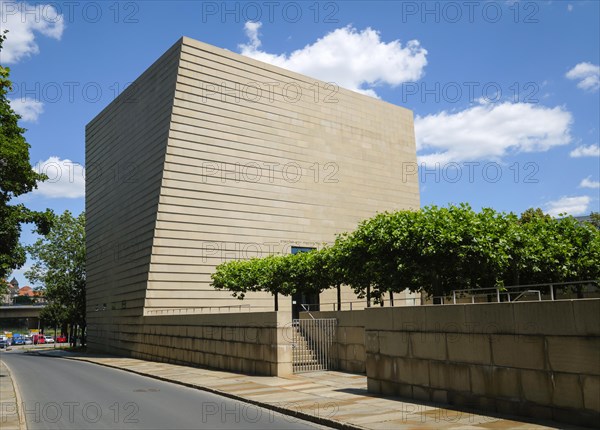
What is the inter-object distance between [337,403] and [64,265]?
191 feet

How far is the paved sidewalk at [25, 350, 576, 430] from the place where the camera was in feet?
36.6

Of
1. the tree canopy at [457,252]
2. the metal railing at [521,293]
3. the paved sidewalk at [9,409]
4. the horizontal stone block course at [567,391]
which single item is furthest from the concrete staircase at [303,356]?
the horizontal stone block course at [567,391]

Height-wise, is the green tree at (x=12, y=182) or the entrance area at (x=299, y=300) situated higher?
the green tree at (x=12, y=182)

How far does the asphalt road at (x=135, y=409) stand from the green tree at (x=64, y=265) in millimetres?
46459

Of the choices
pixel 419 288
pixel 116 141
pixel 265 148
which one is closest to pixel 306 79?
pixel 265 148

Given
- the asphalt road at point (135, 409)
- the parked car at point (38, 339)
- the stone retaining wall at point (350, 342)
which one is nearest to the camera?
the asphalt road at point (135, 409)

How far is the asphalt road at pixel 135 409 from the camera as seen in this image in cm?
1211

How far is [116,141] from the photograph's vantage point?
51.6 meters

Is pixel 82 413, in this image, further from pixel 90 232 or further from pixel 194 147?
pixel 90 232

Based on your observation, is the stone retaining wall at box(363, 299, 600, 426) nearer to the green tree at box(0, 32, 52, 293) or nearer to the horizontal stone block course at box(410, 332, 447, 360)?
the horizontal stone block course at box(410, 332, 447, 360)

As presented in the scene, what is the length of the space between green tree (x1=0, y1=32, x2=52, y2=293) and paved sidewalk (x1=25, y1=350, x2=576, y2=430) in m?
10.1

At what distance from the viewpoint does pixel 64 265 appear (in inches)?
2549

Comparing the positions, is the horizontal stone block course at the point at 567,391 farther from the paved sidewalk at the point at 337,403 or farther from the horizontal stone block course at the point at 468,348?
the horizontal stone block course at the point at 468,348

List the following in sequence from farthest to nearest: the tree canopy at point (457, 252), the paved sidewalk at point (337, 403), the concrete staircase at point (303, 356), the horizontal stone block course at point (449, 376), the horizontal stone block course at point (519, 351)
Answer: the tree canopy at point (457, 252)
the concrete staircase at point (303, 356)
the horizontal stone block course at point (449, 376)
the paved sidewalk at point (337, 403)
the horizontal stone block course at point (519, 351)
